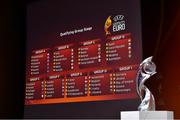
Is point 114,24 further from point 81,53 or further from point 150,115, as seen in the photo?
point 150,115

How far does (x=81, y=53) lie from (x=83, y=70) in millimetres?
121

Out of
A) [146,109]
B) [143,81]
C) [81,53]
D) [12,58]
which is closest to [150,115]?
[146,109]

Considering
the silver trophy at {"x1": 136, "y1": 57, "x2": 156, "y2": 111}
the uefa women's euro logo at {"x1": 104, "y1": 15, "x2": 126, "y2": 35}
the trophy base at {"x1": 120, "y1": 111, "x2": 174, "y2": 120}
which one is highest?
the uefa women's euro logo at {"x1": 104, "y1": 15, "x2": 126, "y2": 35}

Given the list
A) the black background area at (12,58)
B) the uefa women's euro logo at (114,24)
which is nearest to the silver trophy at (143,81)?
the uefa women's euro logo at (114,24)

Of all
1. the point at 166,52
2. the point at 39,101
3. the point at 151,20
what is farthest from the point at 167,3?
the point at 39,101

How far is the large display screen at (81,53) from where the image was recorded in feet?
7.85

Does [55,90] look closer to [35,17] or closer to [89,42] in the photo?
[89,42]

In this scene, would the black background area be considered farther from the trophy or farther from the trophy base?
the trophy base

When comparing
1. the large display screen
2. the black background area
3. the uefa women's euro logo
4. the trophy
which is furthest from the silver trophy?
the black background area

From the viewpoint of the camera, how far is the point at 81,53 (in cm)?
265

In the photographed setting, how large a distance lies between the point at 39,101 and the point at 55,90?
176 millimetres

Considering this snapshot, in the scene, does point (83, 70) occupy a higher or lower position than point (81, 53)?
lower

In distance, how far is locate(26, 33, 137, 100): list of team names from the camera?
7.89ft

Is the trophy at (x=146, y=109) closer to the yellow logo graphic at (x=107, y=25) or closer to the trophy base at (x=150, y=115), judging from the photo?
the trophy base at (x=150, y=115)
